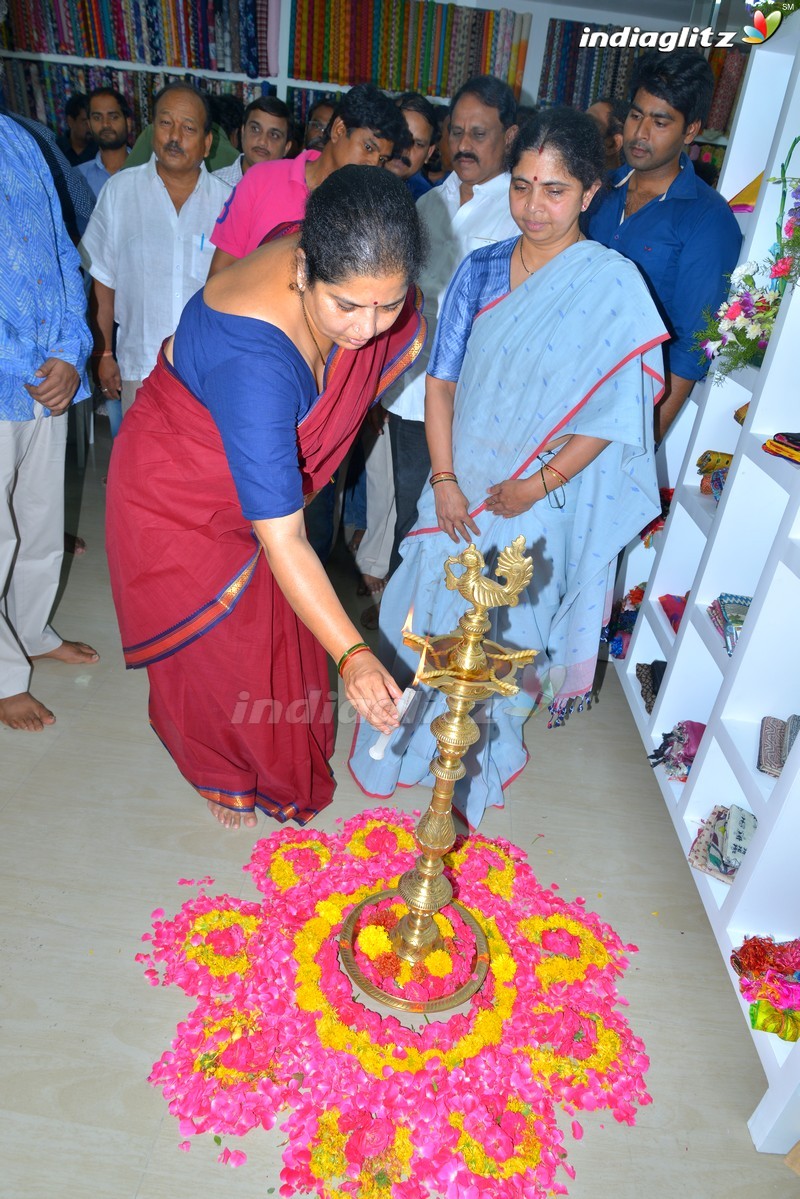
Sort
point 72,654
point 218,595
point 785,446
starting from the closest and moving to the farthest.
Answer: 1. point 785,446
2. point 218,595
3. point 72,654

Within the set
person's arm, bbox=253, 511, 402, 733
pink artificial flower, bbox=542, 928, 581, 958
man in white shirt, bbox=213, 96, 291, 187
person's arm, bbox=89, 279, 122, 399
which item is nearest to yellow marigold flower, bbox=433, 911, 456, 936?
pink artificial flower, bbox=542, 928, 581, 958

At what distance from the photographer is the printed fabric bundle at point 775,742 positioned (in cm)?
166

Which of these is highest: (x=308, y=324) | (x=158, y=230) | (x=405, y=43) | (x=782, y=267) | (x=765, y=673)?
(x=405, y=43)

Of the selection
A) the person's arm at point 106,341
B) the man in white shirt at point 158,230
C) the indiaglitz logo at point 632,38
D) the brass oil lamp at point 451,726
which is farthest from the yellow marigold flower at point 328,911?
the indiaglitz logo at point 632,38

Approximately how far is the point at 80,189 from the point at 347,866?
2503mm

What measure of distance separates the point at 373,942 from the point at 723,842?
2.70ft

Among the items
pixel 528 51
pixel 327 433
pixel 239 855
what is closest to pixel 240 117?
pixel 528 51

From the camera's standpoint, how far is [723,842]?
1.84m

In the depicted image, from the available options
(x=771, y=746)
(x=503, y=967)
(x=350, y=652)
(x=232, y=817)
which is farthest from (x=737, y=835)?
(x=232, y=817)

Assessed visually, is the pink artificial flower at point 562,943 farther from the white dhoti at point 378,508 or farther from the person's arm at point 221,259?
the person's arm at point 221,259

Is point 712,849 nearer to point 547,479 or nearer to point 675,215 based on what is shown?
point 547,479

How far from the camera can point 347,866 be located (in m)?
1.93

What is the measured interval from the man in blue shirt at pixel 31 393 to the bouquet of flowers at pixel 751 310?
1629 millimetres

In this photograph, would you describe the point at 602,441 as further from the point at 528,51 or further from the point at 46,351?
the point at 528,51
